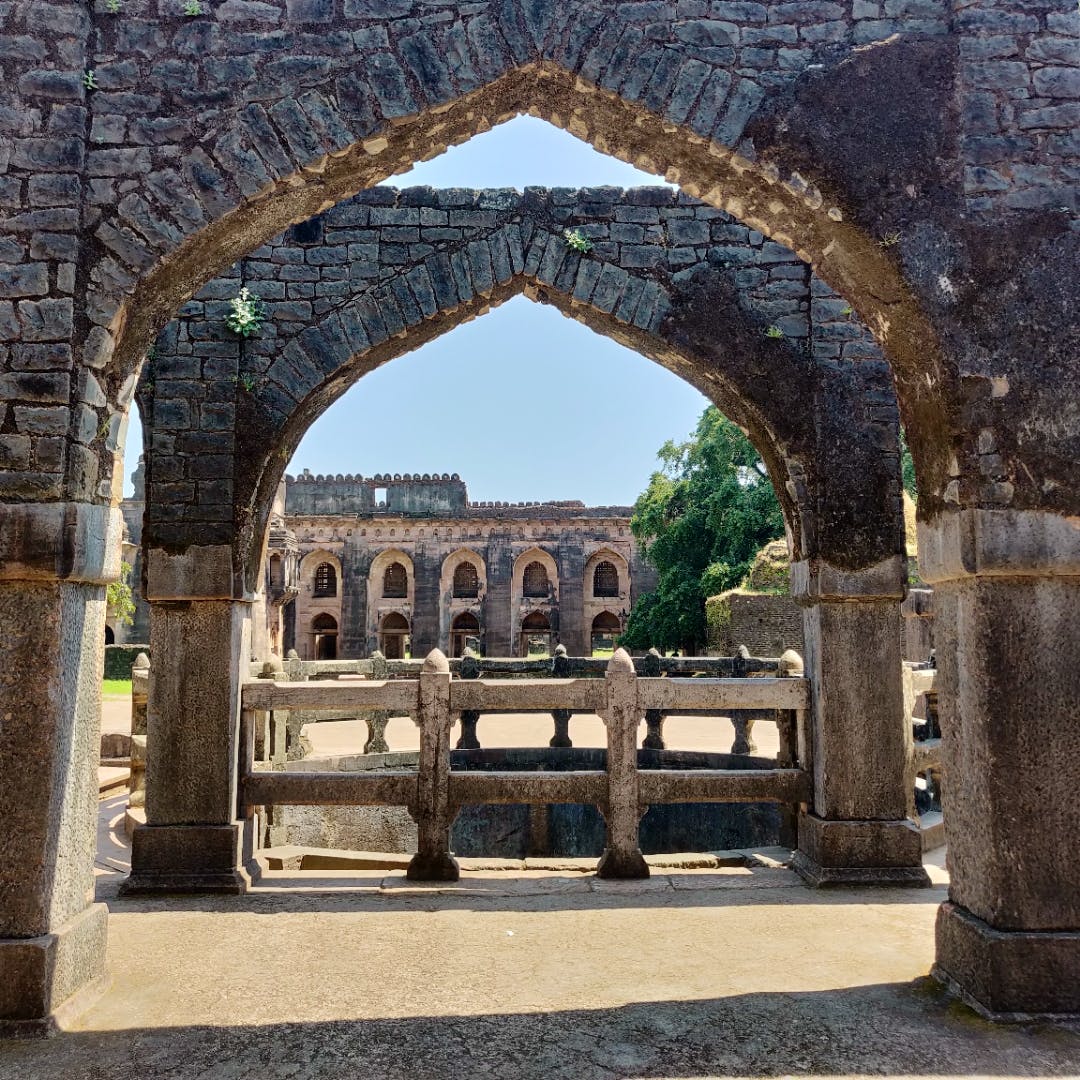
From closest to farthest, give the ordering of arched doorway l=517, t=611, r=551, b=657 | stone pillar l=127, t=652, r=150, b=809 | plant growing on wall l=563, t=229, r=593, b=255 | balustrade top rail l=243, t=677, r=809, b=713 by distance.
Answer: balustrade top rail l=243, t=677, r=809, b=713 < plant growing on wall l=563, t=229, r=593, b=255 < stone pillar l=127, t=652, r=150, b=809 < arched doorway l=517, t=611, r=551, b=657

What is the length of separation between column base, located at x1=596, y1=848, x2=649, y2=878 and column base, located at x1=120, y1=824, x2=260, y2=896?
2.48 metres

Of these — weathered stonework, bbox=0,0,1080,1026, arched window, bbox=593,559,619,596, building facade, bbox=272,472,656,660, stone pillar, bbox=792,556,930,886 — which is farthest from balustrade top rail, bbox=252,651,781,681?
arched window, bbox=593,559,619,596

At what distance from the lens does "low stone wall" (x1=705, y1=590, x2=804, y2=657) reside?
59.8ft

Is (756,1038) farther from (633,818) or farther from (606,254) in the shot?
(606,254)

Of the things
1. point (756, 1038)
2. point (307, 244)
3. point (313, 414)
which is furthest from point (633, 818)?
point (307, 244)

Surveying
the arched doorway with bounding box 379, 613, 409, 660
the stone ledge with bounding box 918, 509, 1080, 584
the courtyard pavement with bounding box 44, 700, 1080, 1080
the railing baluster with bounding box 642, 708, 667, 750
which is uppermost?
the arched doorway with bounding box 379, 613, 409, 660

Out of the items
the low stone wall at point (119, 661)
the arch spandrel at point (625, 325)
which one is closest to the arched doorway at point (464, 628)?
the low stone wall at point (119, 661)

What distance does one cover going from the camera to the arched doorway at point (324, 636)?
37406mm

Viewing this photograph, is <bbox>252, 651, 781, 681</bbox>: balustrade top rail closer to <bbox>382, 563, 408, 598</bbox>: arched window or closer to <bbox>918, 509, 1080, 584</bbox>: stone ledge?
<bbox>918, 509, 1080, 584</bbox>: stone ledge

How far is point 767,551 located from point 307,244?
15894 mm

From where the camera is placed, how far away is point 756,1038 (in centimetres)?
326

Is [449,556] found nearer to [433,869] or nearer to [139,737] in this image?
[139,737]

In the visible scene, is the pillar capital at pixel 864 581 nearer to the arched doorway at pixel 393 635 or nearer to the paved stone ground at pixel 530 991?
the paved stone ground at pixel 530 991

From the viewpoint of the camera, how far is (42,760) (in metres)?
3.41
